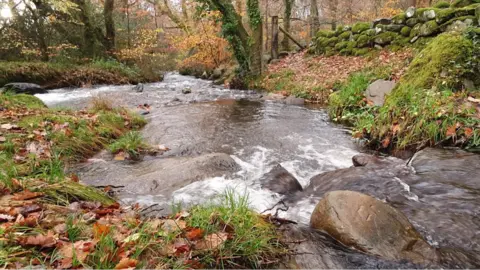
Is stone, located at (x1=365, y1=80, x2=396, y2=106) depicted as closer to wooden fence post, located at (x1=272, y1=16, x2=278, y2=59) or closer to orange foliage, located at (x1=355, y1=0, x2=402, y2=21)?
wooden fence post, located at (x1=272, y1=16, x2=278, y2=59)

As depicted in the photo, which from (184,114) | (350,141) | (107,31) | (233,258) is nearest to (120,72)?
(107,31)

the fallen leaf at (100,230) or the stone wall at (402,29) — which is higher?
the stone wall at (402,29)

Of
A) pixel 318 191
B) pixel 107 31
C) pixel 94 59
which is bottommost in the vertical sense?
pixel 318 191

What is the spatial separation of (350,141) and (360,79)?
292 centimetres

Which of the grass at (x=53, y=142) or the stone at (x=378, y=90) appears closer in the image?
the grass at (x=53, y=142)

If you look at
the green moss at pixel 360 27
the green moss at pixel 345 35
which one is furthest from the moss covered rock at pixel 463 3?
the green moss at pixel 345 35

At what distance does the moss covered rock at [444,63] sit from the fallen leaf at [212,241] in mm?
4813

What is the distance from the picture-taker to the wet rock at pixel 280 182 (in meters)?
3.56

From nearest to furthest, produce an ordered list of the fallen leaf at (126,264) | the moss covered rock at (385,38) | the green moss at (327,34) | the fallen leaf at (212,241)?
the fallen leaf at (126,264), the fallen leaf at (212,241), the moss covered rock at (385,38), the green moss at (327,34)

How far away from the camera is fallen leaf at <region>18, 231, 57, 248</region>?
1.58 m

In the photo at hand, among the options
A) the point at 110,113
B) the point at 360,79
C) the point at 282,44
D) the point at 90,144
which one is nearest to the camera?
the point at 90,144

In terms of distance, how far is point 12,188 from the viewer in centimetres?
227

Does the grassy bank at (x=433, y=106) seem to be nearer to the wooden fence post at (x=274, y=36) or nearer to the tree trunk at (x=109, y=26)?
the wooden fence post at (x=274, y=36)

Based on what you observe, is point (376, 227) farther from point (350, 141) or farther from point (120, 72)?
point (120, 72)
